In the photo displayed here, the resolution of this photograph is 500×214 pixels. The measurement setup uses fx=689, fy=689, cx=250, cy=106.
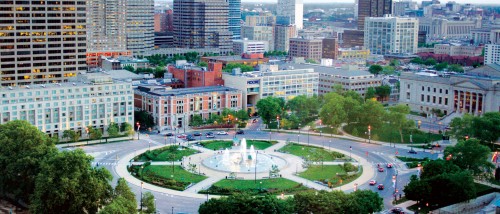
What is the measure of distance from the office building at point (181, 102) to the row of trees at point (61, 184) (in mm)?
60841

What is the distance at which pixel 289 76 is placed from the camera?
180m

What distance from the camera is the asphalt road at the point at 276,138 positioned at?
95625 mm

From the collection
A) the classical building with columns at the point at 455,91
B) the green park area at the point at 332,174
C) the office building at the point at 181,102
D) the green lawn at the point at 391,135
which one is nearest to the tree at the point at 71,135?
the office building at the point at 181,102

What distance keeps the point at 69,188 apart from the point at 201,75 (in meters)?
97.8

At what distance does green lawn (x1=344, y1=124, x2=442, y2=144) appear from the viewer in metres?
141

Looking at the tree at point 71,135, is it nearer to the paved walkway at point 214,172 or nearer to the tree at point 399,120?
the paved walkway at point 214,172

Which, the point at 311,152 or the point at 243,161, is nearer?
the point at 243,161

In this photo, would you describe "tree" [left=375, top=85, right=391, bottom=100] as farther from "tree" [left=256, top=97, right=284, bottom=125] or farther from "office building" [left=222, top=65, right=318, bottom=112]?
"tree" [left=256, top=97, right=284, bottom=125]

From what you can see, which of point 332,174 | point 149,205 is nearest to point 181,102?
point 332,174

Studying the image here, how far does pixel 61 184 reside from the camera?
81.9 meters

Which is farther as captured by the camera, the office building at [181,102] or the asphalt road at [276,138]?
the office building at [181,102]

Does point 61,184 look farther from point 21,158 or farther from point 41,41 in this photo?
point 41,41

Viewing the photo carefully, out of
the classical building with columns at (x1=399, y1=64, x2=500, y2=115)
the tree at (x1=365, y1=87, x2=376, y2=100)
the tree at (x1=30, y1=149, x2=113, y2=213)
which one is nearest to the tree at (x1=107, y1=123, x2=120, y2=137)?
the tree at (x1=30, y1=149, x2=113, y2=213)

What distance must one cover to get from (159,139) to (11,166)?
167 ft
